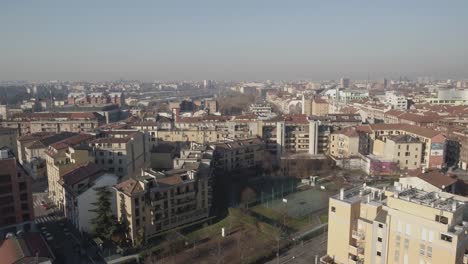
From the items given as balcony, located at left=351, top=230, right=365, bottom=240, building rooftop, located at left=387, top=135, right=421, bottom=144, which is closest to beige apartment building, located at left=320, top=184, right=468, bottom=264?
balcony, located at left=351, top=230, right=365, bottom=240

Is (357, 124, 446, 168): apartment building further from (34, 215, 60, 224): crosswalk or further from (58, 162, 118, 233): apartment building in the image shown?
(34, 215, 60, 224): crosswalk

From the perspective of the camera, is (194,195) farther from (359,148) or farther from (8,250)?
(359,148)

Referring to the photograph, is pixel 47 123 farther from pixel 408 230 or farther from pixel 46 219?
pixel 408 230

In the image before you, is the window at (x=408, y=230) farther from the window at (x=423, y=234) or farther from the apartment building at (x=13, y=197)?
the apartment building at (x=13, y=197)

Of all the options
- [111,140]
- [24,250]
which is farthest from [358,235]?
[111,140]

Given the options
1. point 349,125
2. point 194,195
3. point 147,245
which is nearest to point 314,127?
point 349,125

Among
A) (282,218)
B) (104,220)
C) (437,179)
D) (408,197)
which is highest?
(408,197)
